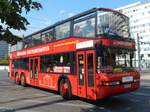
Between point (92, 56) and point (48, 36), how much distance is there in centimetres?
579

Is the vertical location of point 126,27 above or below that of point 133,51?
above

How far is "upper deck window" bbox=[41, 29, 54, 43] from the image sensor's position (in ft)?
56.9

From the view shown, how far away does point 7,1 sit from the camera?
680 centimetres

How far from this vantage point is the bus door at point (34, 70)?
762 inches

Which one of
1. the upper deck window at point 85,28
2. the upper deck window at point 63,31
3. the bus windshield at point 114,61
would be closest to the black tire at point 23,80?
the upper deck window at point 63,31

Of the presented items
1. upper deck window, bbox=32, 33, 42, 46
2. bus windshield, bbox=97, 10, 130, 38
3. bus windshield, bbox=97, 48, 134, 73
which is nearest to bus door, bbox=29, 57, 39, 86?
upper deck window, bbox=32, 33, 42, 46

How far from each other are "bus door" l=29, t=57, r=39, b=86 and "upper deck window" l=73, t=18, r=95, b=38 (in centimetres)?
553

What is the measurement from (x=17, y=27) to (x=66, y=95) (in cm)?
827

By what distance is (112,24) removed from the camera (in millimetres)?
13188

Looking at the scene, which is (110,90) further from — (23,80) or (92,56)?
(23,80)

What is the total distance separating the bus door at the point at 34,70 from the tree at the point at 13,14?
1177 cm

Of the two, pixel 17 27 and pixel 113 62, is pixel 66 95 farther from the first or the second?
pixel 17 27

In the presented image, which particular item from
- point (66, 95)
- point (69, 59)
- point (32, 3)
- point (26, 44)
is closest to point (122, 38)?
point (69, 59)

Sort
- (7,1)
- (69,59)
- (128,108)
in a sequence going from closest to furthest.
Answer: (7,1), (128,108), (69,59)
